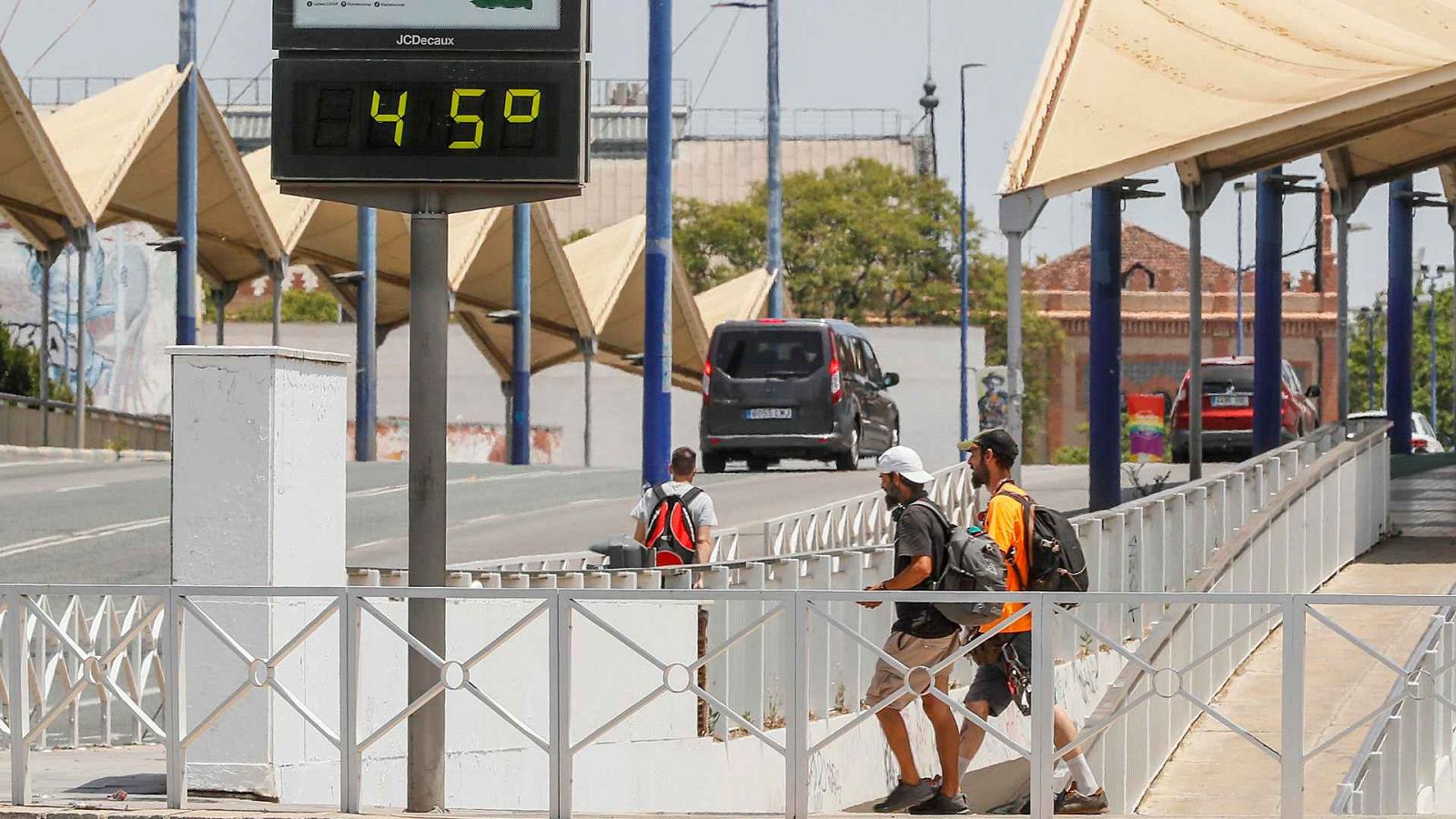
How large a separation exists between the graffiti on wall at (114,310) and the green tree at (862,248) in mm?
19105

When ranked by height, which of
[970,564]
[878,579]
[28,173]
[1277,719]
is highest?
[28,173]

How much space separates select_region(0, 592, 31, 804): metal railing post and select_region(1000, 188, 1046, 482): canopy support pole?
49.6 feet

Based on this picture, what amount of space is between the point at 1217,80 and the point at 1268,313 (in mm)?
11594

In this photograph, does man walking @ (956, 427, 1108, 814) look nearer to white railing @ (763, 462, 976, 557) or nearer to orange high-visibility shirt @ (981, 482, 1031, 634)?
orange high-visibility shirt @ (981, 482, 1031, 634)

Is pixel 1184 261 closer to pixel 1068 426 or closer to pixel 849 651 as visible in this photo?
pixel 1068 426

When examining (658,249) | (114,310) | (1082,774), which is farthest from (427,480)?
(114,310)

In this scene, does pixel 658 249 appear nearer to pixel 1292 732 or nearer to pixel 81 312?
pixel 1292 732

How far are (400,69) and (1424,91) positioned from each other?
728 inches

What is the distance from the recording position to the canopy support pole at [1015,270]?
24.7 m

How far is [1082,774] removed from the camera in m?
10.1

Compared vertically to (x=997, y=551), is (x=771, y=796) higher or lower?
lower

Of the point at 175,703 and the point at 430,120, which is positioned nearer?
the point at 430,120

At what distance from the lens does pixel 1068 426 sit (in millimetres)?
94125

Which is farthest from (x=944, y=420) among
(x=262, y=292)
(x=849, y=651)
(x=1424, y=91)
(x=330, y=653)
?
(x=330, y=653)
